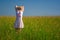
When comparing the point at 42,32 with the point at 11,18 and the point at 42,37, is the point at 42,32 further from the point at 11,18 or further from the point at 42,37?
the point at 11,18

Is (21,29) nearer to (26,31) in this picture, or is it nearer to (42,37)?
(26,31)

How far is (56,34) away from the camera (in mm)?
2672

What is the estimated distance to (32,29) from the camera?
2686 millimetres

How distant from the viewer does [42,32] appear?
2672 millimetres

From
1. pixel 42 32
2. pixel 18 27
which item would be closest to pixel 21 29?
pixel 18 27

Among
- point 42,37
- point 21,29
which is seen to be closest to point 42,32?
point 42,37

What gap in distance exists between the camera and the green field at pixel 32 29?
2.65 metres

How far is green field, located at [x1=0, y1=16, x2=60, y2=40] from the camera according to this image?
2652mm

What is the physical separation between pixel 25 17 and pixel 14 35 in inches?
8.5

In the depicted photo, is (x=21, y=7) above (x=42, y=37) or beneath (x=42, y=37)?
above

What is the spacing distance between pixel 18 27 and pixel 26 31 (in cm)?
9

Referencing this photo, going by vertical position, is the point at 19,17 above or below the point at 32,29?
above

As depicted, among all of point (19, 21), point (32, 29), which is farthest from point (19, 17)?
point (32, 29)

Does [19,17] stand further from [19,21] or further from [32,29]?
[32,29]
